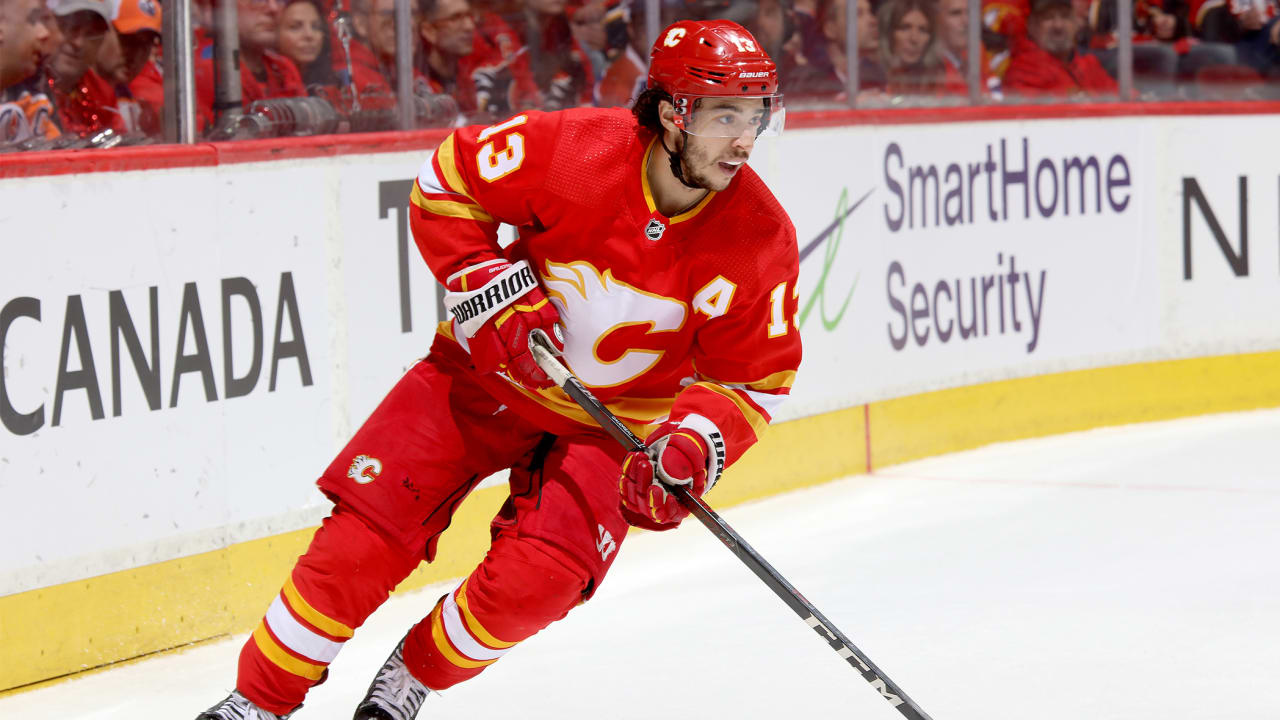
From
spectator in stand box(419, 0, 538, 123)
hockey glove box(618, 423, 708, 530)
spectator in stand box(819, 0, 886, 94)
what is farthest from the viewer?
spectator in stand box(819, 0, 886, 94)

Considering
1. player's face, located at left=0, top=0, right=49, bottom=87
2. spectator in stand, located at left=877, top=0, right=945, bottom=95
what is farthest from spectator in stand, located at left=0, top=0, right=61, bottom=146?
spectator in stand, located at left=877, top=0, right=945, bottom=95

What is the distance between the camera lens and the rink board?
3.42 m

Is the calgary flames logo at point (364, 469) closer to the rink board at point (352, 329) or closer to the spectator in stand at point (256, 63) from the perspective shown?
the rink board at point (352, 329)

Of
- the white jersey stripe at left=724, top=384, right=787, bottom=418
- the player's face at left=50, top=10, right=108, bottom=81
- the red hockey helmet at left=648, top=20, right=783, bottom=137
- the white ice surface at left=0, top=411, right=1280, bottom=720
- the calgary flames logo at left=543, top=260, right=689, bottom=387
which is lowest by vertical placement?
the white ice surface at left=0, top=411, right=1280, bottom=720

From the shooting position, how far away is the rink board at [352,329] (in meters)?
3.42

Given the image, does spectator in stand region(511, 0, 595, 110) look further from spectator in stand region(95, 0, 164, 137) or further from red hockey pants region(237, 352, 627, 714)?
red hockey pants region(237, 352, 627, 714)

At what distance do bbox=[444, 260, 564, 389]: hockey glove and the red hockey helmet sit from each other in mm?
369

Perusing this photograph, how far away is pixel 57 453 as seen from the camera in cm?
339

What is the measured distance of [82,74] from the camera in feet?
12.0

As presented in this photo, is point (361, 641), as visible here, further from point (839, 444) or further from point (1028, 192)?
point (1028, 192)

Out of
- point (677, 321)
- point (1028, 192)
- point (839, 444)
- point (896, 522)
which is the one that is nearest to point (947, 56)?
point (1028, 192)

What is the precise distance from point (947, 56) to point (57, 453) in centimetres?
357

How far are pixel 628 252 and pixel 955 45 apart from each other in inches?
137

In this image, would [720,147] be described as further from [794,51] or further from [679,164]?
[794,51]
